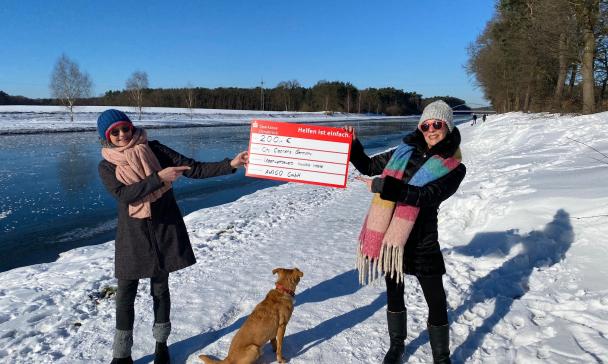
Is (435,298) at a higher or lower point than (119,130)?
lower

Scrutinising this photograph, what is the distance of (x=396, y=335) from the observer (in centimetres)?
301

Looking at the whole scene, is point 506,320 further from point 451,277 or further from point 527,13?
point 527,13

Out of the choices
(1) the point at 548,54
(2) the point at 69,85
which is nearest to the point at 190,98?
(2) the point at 69,85

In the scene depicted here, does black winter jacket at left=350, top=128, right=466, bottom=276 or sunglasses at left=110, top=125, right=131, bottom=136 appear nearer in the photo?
black winter jacket at left=350, top=128, right=466, bottom=276

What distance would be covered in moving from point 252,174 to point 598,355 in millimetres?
2941

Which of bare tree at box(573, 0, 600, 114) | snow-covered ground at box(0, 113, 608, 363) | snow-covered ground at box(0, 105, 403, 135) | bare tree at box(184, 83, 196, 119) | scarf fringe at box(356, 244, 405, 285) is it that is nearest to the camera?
scarf fringe at box(356, 244, 405, 285)

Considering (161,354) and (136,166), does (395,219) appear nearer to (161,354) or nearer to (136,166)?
(136,166)

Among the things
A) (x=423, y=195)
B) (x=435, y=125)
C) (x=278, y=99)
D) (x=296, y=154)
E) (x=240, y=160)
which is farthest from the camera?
(x=278, y=99)

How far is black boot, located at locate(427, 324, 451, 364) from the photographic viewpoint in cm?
279

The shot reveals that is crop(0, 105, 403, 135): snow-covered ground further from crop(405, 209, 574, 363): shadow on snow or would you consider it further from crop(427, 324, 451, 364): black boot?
crop(427, 324, 451, 364): black boot

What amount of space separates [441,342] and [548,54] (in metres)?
23.1

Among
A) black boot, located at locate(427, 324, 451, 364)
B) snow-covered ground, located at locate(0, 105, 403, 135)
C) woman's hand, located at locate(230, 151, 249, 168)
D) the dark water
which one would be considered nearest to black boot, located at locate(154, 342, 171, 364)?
woman's hand, located at locate(230, 151, 249, 168)

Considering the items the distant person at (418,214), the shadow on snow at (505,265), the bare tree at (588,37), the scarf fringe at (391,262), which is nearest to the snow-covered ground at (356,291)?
the shadow on snow at (505,265)

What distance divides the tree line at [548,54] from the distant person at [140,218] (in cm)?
1918
